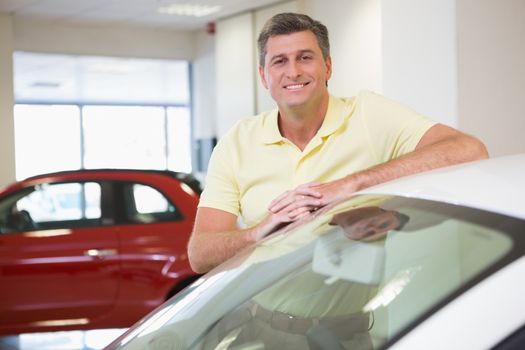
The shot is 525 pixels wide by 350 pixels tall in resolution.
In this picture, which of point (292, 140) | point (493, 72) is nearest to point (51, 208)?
point (493, 72)

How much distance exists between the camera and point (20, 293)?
657 cm

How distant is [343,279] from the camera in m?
1.57

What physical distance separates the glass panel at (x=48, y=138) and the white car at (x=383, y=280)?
22.1 meters

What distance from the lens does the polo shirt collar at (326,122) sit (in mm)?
2383

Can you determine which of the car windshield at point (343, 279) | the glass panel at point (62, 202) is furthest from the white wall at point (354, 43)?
the car windshield at point (343, 279)

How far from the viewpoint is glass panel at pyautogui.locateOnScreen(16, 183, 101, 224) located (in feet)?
22.3

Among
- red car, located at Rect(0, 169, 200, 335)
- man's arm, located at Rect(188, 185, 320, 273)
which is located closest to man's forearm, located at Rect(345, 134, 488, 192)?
man's arm, located at Rect(188, 185, 320, 273)

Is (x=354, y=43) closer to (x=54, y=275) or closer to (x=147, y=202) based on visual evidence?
(x=147, y=202)

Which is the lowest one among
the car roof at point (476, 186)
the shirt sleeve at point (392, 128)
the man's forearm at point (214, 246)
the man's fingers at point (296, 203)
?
the man's forearm at point (214, 246)

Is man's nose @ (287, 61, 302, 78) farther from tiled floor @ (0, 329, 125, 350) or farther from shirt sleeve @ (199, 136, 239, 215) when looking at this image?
tiled floor @ (0, 329, 125, 350)

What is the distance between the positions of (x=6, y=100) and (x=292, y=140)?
12.2 meters

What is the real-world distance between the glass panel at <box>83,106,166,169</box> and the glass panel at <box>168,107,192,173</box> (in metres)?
0.24

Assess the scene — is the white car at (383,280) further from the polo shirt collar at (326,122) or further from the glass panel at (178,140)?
the glass panel at (178,140)

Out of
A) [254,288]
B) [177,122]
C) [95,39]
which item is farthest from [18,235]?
[177,122]
